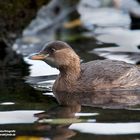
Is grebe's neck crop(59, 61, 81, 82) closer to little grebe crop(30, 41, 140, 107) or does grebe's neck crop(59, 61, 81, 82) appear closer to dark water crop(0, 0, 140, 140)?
little grebe crop(30, 41, 140, 107)

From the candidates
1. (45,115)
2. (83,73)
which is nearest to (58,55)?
(83,73)

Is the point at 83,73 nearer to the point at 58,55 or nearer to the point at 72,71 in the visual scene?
the point at 72,71

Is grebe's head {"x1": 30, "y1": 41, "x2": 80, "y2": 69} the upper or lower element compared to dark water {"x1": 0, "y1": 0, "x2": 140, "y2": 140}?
upper

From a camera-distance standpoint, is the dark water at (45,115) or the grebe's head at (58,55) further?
the grebe's head at (58,55)

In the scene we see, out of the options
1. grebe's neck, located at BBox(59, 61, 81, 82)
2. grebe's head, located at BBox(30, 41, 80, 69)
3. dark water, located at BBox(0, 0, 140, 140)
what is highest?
grebe's head, located at BBox(30, 41, 80, 69)

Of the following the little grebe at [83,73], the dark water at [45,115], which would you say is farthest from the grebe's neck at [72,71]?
the dark water at [45,115]

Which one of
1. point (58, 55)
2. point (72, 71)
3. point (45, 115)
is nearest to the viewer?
point (45, 115)

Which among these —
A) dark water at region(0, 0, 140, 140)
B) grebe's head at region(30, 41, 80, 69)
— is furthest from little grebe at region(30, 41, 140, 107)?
dark water at region(0, 0, 140, 140)

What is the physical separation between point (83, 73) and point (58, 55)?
1.90 feet

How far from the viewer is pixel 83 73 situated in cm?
1308

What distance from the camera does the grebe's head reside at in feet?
42.3

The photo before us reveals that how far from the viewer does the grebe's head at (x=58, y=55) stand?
12.9 metres

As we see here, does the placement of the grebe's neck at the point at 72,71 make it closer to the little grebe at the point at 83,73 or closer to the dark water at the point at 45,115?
the little grebe at the point at 83,73

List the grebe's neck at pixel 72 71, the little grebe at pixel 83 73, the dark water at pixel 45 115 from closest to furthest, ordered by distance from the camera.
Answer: the dark water at pixel 45 115
the little grebe at pixel 83 73
the grebe's neck at pixel 72 71
